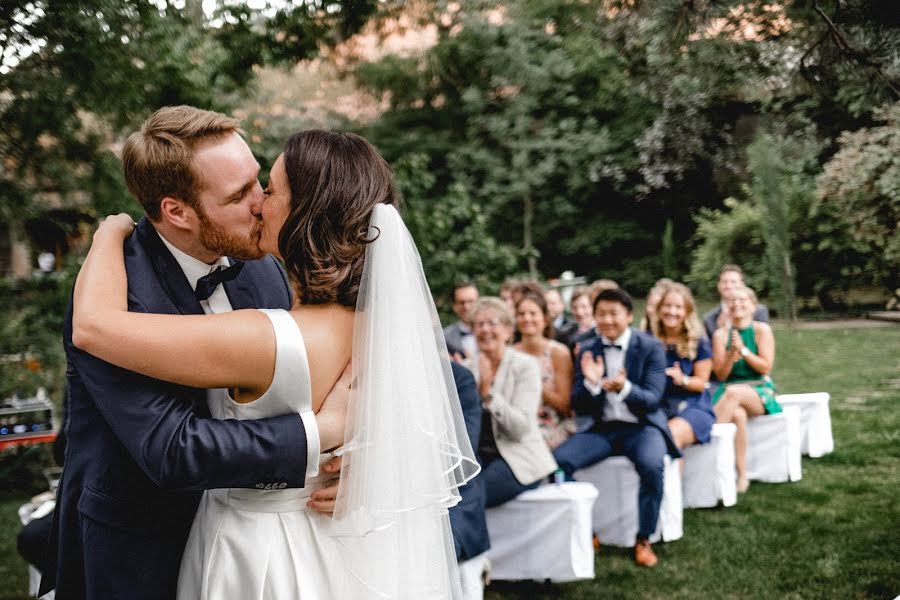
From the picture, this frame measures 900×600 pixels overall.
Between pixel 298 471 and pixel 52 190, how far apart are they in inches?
155

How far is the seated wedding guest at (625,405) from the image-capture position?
5043 millimetres

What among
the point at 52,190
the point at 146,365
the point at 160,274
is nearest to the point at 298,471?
the point at 146,365

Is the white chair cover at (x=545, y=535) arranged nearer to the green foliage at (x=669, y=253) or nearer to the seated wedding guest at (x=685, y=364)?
the seated wedding guest at (x=685, y=364)

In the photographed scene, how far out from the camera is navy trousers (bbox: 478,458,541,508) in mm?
4547

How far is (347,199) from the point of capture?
183 centimetres

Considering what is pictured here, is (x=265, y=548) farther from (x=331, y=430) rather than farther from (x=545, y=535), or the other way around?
(x=545, y=535)

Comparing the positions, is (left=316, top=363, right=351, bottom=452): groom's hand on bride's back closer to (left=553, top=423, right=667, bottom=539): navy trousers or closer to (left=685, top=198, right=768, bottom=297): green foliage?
(left=553, top=423, right=667, bottom=539): navy trousers

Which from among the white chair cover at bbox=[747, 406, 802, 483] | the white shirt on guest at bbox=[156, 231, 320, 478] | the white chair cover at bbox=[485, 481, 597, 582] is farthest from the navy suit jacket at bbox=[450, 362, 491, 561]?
the white chair cover at bbox=[747, 406, 802, 483]

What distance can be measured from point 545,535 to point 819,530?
69.1 inches

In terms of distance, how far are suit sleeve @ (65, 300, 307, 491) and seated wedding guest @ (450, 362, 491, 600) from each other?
2067 millimetres

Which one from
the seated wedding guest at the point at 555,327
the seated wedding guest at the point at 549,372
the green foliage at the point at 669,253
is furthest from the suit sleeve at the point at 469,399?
the green foliage at the point at 669,253

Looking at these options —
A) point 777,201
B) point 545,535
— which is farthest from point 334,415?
point 777,201

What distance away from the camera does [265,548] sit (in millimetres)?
1854

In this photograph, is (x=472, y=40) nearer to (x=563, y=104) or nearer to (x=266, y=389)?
(x=563, y=104)
